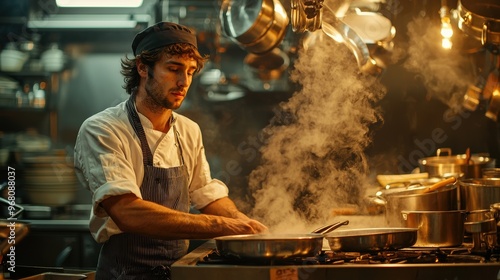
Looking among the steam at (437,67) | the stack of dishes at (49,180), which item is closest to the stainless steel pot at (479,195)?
the steam at (437,67)

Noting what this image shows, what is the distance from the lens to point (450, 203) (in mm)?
2834

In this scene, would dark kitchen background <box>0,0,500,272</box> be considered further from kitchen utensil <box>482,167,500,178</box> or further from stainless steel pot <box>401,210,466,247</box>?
stainless steel pot <box>401,210,466,247</box>

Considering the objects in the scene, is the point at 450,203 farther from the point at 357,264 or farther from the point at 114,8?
the point at 114,8

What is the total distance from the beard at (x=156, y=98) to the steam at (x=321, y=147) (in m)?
0.92

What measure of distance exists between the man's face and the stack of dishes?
7.60ft

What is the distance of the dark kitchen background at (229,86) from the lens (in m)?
4.72

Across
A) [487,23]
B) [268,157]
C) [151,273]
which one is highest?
[487,23]

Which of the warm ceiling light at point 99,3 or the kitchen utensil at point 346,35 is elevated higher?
the warm ceiling light at point 99,3

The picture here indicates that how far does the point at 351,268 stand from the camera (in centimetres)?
196

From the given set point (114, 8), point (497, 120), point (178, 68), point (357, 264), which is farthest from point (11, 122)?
point (357, 264)

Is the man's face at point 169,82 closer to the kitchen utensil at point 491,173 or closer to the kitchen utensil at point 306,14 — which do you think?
the kitchen utensil at point 306,14

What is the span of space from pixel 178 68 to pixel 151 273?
0.87m

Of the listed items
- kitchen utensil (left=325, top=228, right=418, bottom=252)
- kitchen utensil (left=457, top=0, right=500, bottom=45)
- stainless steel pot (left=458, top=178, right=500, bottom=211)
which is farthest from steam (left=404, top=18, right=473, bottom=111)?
kitchen utensil (left=325, top=228, right=418, bottom=252)

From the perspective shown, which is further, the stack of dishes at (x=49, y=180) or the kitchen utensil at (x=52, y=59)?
the kitchen utensil at (x=52, y=59)
